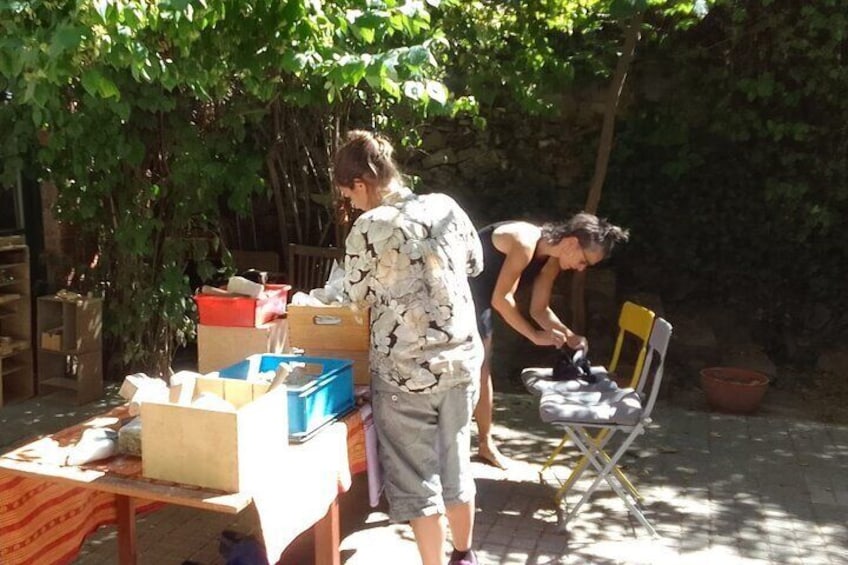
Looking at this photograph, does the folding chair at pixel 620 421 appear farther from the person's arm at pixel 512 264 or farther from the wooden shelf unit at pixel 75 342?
the wooden shelf unit at pixel 75 342

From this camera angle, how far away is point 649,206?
7.55 metres

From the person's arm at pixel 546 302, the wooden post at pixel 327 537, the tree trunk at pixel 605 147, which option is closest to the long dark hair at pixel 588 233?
the person's arm at pixel 546 302

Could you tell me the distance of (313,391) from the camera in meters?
2.84

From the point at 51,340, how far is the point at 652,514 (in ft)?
13.8

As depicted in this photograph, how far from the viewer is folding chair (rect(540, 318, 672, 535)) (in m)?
3.78

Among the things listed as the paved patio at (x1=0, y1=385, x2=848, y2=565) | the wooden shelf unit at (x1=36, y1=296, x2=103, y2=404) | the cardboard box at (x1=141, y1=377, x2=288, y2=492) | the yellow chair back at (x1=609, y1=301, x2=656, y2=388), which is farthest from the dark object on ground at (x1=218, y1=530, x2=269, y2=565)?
the wooden shelf unit at (x1=36, y1=296, x2=103, y2=404)

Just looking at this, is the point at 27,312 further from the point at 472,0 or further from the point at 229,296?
the point at 472,0

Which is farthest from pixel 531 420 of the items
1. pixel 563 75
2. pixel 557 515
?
pixel 563 75

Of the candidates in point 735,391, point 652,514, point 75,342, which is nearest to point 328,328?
point 652,514

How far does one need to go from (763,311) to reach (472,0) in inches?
155

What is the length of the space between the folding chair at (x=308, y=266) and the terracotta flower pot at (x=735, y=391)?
293 centimetres

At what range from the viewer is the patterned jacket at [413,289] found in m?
2.90

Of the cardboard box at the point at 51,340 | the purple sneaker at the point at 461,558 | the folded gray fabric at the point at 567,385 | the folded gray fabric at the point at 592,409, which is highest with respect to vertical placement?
the folded gray fabric at the point at 567,385

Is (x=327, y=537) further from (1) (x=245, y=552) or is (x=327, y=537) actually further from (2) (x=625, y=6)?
(2) (x=625, y=6)
